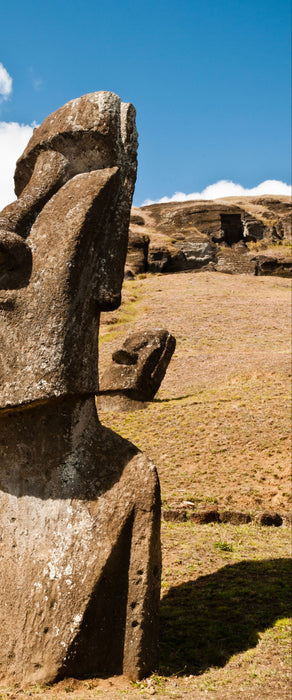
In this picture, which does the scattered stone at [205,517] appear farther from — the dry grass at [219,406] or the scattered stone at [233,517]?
the dry grass at [219,406]

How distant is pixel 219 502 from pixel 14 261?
7673 mm

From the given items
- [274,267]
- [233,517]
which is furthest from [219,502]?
[274,267]

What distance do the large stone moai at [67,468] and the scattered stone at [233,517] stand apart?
5342 millimetres

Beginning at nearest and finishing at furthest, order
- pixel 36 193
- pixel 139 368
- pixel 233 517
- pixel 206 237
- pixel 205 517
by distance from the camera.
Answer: pixel 36 193, pixel 205 517, pixel 233 517, pixel 139 368, pixel 206 237

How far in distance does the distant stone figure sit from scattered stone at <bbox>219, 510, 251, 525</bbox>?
28.8 ft

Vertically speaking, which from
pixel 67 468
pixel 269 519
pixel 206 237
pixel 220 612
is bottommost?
pixel 269 519

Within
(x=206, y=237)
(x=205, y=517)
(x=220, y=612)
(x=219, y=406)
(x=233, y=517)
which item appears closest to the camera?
(x=220, y=612)

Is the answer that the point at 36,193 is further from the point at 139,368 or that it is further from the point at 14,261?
the point at 139,368

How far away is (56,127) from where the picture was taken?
554 cm

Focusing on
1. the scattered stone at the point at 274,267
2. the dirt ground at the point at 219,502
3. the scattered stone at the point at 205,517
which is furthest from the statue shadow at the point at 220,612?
the scattered stone at the point at 274,267

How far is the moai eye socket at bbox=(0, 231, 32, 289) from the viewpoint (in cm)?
477

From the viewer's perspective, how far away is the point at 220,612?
6082 millimetres

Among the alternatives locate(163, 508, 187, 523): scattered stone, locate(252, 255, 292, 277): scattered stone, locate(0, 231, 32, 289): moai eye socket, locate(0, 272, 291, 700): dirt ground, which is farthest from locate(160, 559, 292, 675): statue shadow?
locate(252, 255, 292, 277): scattered stone

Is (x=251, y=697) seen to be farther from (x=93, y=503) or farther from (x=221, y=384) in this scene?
(x=221, y=384)
